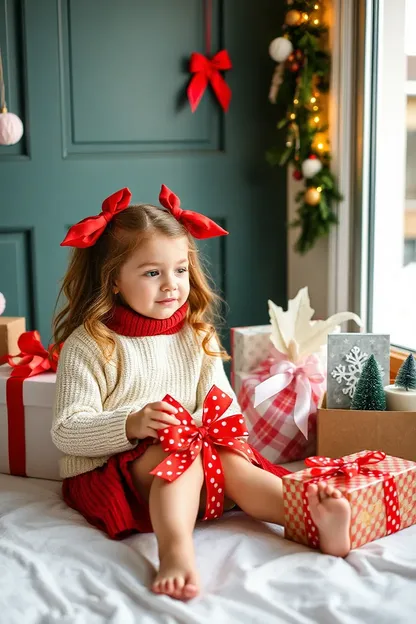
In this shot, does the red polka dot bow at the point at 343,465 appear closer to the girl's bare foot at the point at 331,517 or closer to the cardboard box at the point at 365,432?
the girl's bare foot at the point at 331,517

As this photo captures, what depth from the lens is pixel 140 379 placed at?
5.65 ft

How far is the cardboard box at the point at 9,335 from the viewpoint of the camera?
7.00 feet

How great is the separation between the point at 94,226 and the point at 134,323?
24 cm

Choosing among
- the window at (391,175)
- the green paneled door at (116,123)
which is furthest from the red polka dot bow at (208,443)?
the green paneled door at (116,123)

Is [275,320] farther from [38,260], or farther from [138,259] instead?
[38,260]

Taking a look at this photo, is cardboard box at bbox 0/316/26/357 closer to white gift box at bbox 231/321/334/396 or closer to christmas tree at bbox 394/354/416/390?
white gift box at bbox 231/321/334/396

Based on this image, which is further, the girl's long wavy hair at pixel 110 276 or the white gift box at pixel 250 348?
the white gift box at pixel 250 348

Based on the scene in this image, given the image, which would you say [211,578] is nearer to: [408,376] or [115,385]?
[115,385]

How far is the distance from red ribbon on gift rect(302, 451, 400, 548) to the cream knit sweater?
1.00ft

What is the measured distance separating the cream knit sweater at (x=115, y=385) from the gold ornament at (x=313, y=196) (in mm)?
873

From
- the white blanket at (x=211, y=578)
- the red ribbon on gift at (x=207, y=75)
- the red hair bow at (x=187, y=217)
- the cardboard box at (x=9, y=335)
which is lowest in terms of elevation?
the white blanket at (x=211, y=578)

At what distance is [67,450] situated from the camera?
1.65 metres

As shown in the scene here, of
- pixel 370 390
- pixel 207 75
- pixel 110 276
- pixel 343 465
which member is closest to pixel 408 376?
pixel 370 390

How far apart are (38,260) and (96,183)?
0.34m
